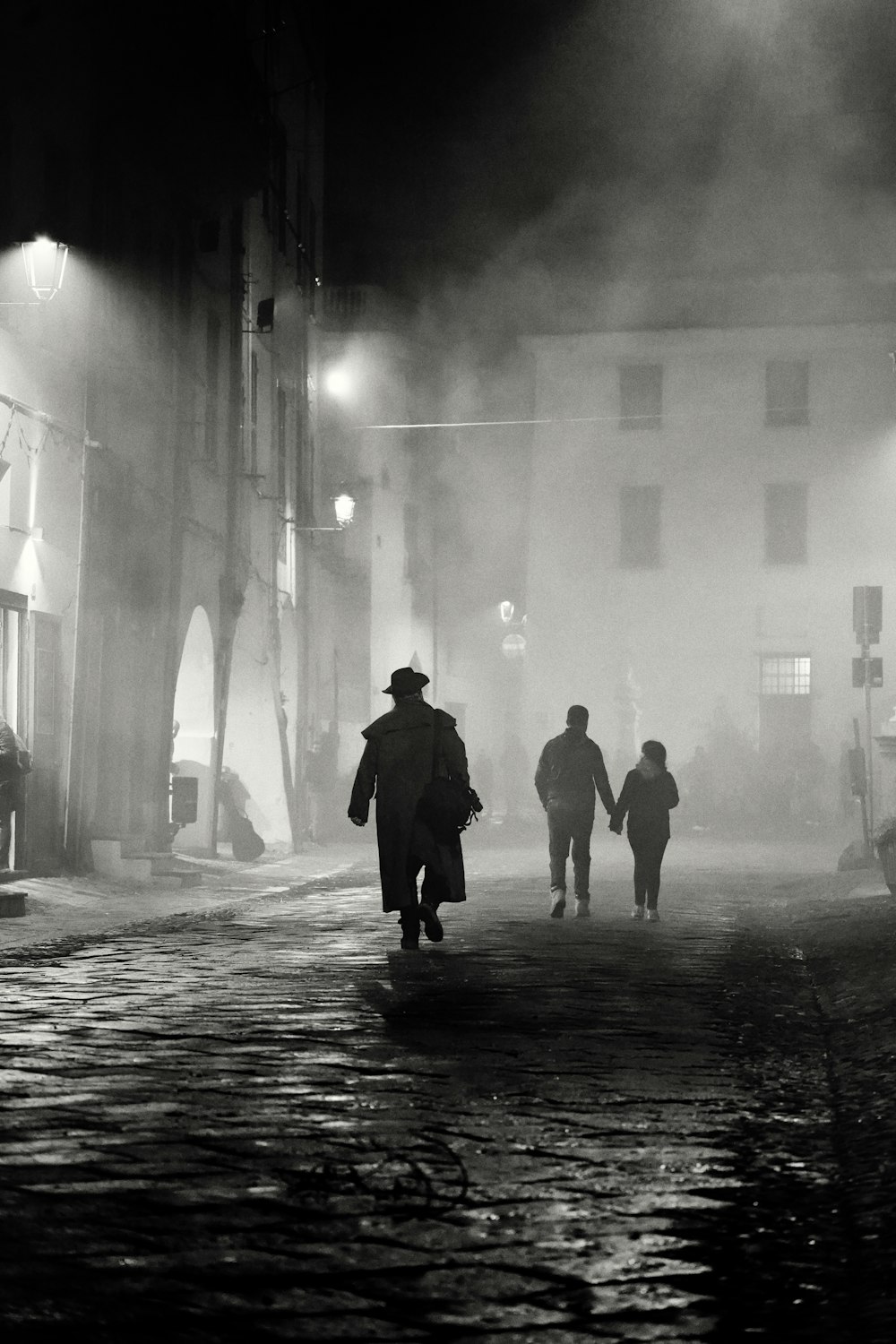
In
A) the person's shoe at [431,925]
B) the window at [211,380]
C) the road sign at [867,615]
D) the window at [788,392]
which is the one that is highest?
the window at [788,392]

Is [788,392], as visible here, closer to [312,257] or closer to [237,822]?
[312,257]

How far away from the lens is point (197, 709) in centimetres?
2309

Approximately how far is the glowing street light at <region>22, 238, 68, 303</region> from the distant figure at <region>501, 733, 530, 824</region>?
22316mm

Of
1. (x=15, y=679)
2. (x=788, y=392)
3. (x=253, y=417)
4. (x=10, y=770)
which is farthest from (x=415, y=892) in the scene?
(x=788, y=392)

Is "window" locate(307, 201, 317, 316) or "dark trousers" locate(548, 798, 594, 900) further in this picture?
"window" locate(307, 201, 317, 316)

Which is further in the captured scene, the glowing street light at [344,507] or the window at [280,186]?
the glowing street light at [344,507]

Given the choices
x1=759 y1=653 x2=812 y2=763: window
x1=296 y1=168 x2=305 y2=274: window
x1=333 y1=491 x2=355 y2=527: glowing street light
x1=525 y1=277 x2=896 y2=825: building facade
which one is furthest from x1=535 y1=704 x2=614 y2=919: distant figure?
x1=759 y1=653 x2=812 y2=763: window

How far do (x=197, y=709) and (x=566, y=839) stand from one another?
405 inches

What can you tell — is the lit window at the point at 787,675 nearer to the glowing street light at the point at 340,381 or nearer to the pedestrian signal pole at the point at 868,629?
the glowing street light at the point at 340,381

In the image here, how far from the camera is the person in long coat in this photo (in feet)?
33.8

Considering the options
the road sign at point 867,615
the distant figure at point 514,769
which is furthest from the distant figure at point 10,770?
the distant figure at point 514,769

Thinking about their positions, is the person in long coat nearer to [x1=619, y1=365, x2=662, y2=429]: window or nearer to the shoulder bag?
the shoulder bag

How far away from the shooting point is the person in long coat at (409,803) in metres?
10.3

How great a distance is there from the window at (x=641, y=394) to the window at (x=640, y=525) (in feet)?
4.81
